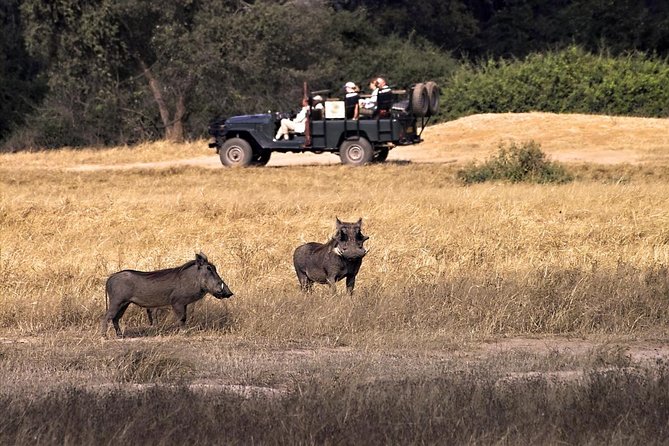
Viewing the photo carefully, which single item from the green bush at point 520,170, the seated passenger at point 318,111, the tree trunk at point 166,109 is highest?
the seated passenger at point 318,111

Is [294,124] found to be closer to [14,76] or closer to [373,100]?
[373,100]

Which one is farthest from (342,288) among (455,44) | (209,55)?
(455,44)

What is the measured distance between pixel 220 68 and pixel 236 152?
10.6 meters

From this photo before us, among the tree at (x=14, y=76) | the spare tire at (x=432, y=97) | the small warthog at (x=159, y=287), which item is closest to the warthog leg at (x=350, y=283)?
the small warthog at (x=159, y=287)

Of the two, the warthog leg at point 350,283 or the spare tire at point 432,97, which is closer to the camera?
the warthog leg at point 350,283

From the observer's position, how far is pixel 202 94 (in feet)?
137

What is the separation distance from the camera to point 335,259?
1199 centimetres

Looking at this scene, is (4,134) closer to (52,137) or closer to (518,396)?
(52,137)

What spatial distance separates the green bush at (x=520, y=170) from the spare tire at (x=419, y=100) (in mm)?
3287

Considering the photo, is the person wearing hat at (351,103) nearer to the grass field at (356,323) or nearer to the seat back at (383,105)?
the seat back at (383,105)

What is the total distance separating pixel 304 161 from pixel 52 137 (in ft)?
45.1

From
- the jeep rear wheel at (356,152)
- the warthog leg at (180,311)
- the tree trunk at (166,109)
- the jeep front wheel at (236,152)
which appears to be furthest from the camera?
the tree trunk at (166,109)

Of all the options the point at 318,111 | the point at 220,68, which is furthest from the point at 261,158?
the point at 220,68

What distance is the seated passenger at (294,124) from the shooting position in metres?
29.0
